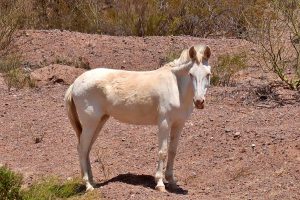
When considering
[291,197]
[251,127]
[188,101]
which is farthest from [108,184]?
[251,127]

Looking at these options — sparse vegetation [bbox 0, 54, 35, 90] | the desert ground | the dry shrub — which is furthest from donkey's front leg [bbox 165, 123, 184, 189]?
the dry shrub

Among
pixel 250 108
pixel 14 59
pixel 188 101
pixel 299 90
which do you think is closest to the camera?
pixel 188 101

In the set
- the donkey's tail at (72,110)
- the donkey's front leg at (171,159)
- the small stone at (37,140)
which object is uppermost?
the donkey's tail at (72,110)

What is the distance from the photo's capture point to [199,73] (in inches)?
335

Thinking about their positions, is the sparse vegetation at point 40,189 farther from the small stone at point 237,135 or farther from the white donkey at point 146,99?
the small stone at point 237,135

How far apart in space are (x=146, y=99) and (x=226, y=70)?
6530 millimetres

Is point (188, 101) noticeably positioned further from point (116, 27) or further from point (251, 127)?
point (116, 27)

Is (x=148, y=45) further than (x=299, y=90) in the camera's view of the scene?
Yes

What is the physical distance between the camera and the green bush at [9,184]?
26.5 feet

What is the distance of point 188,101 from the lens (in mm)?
8805

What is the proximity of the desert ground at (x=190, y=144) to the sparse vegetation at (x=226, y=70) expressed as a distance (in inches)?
9.9

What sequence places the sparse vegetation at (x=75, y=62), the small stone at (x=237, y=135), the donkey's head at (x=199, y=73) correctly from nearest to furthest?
1. the donkey's head at (x=199, y=73)
2. the small stone at (x=237, y=135)
3. the sparse vegetation at (x=75, y=62)

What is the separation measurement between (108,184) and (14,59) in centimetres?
767

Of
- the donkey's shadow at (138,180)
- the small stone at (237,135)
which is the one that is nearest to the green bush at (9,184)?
the donkey's shadow at (138,180)
